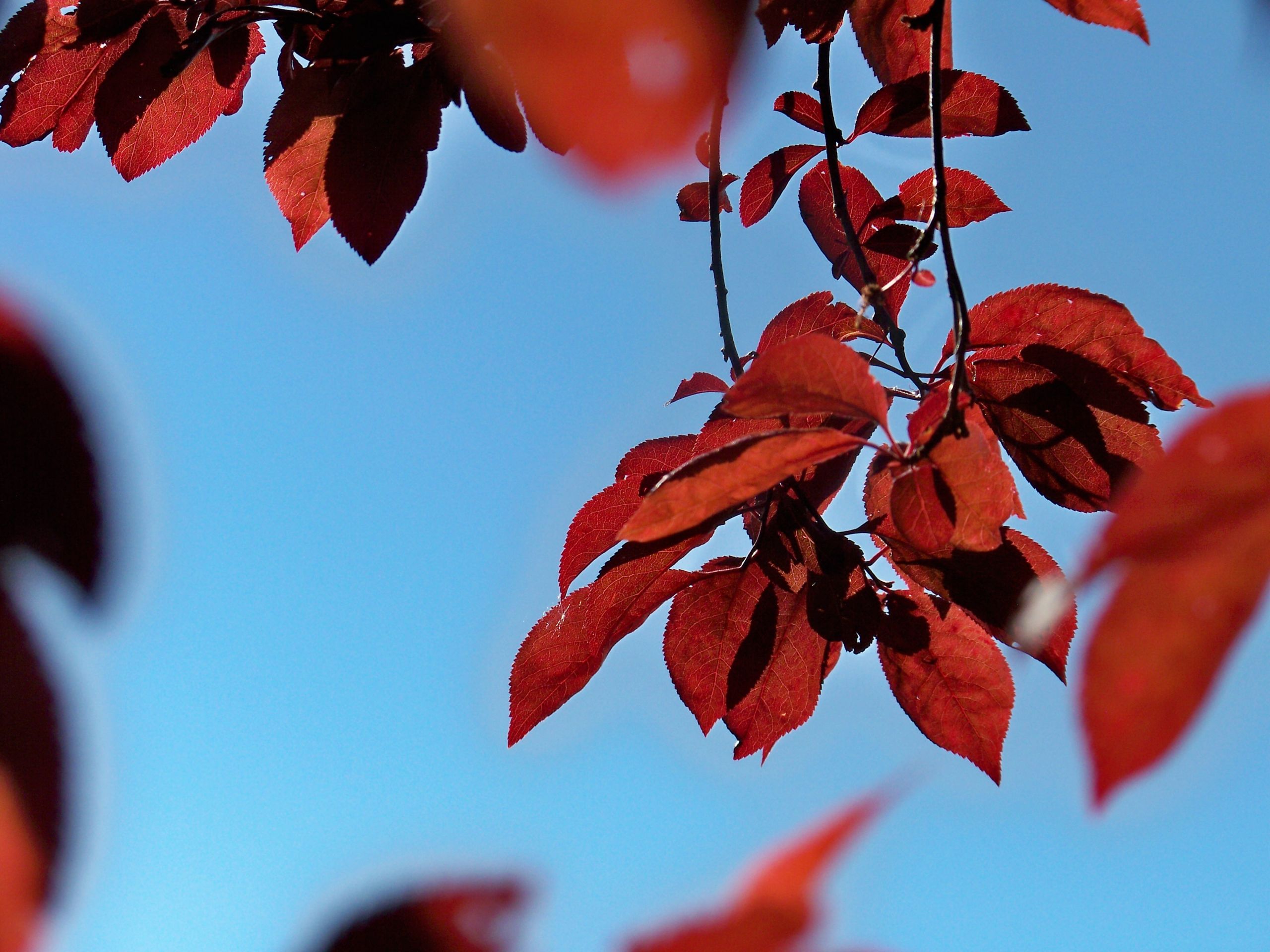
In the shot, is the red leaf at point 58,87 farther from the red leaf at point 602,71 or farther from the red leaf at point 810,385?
the red leaf at point 810,385

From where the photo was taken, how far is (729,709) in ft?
2.19

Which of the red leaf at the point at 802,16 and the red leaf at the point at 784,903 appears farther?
the red leaf at the point at 802,16

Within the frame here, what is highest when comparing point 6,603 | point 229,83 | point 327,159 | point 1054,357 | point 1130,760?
point 229,83

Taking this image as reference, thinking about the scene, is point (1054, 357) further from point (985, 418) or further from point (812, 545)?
point (812, 545)

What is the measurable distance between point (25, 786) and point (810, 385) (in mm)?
377

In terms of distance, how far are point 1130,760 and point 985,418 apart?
0.48 metres

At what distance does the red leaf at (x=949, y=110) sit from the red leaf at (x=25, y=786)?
736 millimetres

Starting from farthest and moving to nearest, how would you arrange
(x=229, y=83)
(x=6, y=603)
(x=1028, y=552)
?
(x=229, y=83)
(x=1028, y=552)
(x=6, y=603)

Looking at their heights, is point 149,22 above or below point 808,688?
above

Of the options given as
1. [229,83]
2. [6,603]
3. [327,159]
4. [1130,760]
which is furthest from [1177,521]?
[229,83]

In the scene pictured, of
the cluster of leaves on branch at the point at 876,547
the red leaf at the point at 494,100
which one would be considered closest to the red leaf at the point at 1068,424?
the cluster of leaves on branch at the point at 876,547

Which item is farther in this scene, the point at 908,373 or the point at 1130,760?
the point at 908,373

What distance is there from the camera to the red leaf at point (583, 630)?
64 centimetres

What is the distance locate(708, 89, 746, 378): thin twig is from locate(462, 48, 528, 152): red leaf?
14cm
